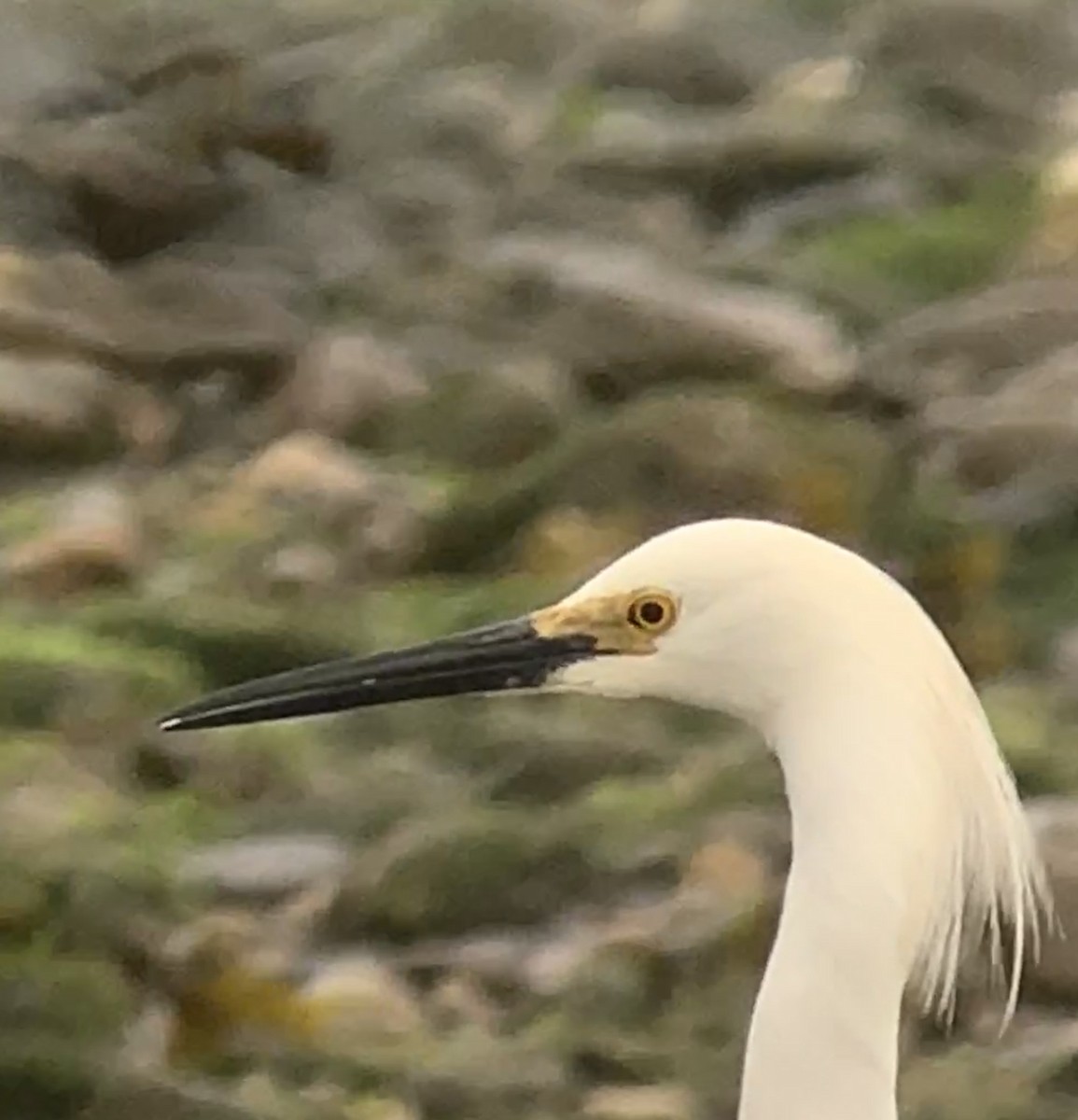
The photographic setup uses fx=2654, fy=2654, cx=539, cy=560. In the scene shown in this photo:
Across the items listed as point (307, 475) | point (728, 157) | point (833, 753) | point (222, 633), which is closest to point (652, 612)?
point (833, 753)

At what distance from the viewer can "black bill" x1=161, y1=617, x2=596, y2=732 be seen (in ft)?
4.24

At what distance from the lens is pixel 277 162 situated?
11.3 ft

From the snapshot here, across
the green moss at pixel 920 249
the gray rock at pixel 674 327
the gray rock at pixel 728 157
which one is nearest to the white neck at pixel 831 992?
the gray rock at pixel 674 327

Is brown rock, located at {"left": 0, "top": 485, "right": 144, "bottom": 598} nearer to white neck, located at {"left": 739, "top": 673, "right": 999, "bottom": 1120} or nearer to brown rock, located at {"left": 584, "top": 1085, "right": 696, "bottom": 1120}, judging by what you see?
brown rock, located at {"left": 584, "top": 1085, "right": 696, "bottom": 1120}

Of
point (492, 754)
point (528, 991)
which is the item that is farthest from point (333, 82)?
point (528, 991)

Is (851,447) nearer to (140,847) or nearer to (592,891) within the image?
(592,891)

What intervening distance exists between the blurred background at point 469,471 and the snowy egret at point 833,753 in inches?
22.4

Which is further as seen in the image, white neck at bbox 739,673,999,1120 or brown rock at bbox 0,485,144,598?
brown rock at bbox 0,485,144,598

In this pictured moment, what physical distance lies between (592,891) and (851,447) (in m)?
0.66

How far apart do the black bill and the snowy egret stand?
0.05 feet

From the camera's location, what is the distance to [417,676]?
4.39 feet

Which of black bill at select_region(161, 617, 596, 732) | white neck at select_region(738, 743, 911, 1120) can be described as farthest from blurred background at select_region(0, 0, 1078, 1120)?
white neck at select_region(738, 743, 911, 1120)

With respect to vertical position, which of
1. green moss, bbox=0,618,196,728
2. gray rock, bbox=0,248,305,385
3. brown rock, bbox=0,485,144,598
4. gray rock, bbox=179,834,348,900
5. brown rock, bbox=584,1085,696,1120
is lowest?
brown rock, bbox=584,1085,696,1120

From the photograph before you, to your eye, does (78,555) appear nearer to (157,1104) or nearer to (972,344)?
(157,1104)
